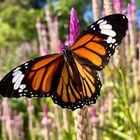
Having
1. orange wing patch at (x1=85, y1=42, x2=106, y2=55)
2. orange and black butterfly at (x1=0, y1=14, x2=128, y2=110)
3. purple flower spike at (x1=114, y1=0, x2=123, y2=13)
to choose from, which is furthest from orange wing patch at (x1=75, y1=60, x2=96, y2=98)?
purple flower spike at (x1=114, y1=0, x2=123, y2=13)

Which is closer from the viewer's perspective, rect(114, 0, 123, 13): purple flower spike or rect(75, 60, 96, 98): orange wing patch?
rect(75, 60, 96, 98): orange wing patch

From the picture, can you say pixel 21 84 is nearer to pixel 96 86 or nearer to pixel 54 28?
pixel 96 86

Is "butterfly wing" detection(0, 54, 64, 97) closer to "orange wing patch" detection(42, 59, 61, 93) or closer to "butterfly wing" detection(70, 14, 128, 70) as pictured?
"orange wing patch" detection(42, 59, 61, 93)

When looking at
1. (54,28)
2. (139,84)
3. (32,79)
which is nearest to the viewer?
(32,79)

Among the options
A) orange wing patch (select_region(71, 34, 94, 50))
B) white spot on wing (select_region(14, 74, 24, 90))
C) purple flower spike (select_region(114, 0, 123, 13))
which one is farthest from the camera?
purple flower spike (select_region(114, 0, 123, 13))

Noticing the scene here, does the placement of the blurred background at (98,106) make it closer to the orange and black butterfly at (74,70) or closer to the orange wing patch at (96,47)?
the orange and black butterfly at (74,70)

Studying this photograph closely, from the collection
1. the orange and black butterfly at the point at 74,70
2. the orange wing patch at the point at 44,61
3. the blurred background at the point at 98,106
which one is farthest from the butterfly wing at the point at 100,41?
the blurred background at the point at 98,106

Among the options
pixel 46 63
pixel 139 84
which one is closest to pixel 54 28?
pixel 139 84

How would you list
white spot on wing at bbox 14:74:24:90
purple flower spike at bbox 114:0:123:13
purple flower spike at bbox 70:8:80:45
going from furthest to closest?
1. purple flower spike at bbox 114:0:123:13
2. white spot on wing at bbox 14:74:24:90
3. purple flower spike at bbox 70:8:80:45
